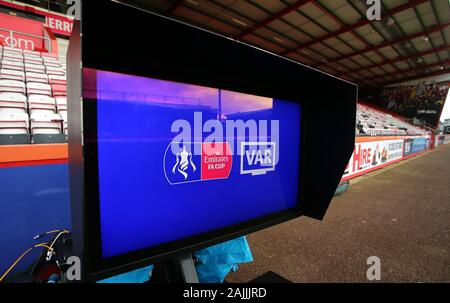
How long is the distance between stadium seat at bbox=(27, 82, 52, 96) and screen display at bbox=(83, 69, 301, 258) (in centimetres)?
349

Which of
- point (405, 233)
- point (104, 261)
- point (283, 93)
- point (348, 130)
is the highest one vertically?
point (283, 93)

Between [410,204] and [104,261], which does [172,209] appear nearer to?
[104,261]

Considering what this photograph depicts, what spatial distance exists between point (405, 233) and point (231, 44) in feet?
10.2

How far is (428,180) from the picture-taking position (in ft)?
18.0

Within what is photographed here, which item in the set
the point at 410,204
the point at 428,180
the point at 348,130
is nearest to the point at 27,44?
the point at 348,130

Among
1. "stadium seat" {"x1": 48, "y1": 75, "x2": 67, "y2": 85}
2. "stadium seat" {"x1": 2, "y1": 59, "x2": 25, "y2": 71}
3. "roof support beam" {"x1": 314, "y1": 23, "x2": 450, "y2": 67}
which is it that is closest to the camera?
"stadium seat" {"x1": 48, "y1": 75, "x2": 67, "y2": 85}

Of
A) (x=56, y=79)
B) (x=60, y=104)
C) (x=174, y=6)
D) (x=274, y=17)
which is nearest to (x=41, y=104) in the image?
(x=60, y=104)

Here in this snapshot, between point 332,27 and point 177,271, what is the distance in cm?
1249

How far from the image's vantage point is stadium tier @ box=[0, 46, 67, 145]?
177 cm

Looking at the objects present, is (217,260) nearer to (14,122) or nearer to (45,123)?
(45,123)

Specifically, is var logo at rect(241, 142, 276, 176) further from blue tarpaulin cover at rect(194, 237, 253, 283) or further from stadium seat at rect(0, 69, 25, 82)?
stadium seat at rect(0, 69, 25, 82)

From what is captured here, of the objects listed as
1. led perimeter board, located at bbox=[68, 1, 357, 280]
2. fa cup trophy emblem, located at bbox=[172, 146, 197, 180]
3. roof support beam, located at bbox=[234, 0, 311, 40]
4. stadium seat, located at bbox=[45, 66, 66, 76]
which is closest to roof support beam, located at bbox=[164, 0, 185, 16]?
roof support beam, located at bbox=[234, 0, 311, 40]

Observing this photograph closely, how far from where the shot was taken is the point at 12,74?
12.2ft

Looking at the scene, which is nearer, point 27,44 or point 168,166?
point 168,166
